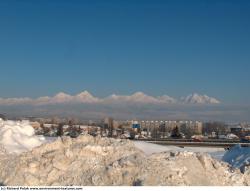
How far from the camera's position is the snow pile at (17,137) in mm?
18953

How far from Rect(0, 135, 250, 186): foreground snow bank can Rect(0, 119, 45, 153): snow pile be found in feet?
27.3

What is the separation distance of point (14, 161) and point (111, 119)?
95.5 metres

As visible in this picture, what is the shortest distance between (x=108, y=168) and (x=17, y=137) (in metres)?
11.7

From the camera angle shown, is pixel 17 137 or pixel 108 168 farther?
pixel 17 137

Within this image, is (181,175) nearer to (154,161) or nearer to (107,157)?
(154,161)

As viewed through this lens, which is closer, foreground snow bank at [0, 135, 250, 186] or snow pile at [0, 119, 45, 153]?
foreground snow bank at [0, 135, 250, 186]

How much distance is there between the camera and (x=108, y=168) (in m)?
9.34

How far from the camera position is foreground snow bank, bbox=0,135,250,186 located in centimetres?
914

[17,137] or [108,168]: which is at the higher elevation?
[17,137]

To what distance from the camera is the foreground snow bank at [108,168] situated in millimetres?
9141

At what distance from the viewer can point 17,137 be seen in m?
20.2

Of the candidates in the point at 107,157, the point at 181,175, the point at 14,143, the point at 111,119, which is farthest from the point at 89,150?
the point at 111,119

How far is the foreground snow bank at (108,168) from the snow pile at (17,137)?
8316mm

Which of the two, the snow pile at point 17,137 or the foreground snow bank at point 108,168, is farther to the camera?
the snow pile at point 17,137
